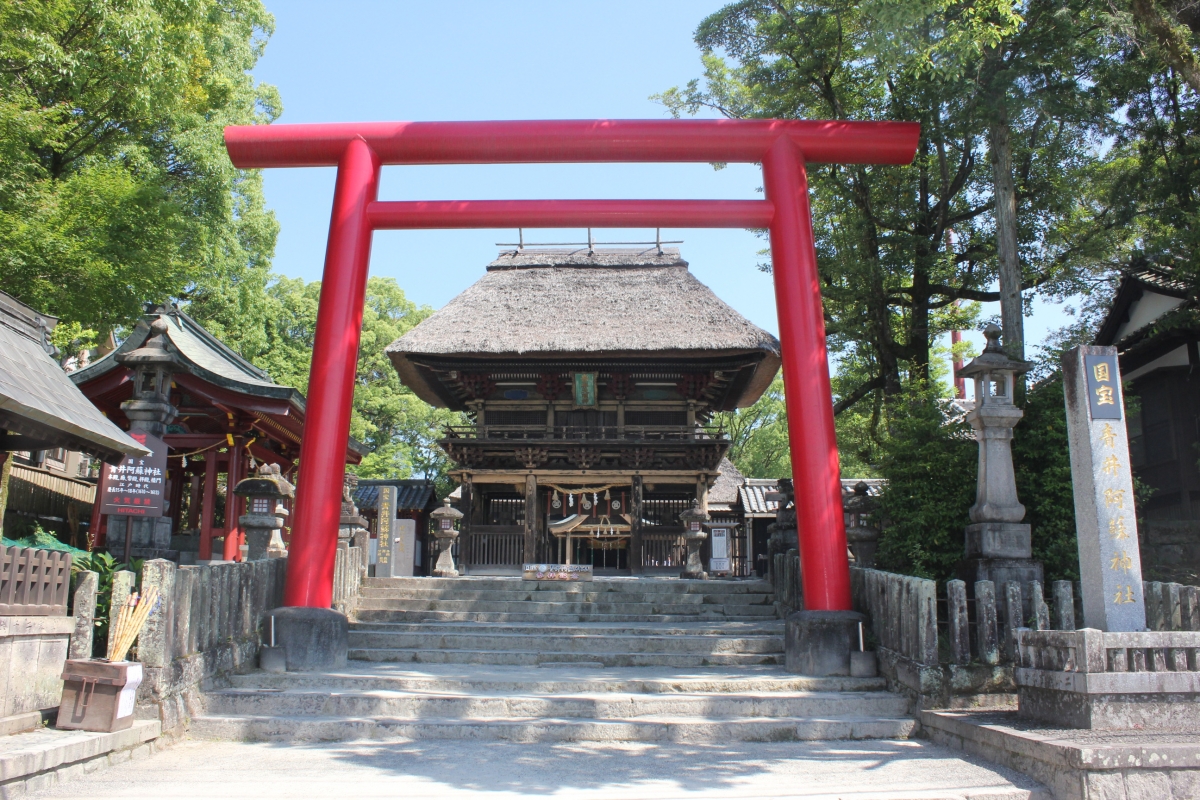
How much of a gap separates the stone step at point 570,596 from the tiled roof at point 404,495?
37.5ft

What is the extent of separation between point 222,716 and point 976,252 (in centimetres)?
1276

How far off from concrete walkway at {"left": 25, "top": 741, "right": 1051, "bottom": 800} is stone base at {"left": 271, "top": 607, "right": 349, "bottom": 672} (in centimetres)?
160

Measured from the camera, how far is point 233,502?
12594 millimetres

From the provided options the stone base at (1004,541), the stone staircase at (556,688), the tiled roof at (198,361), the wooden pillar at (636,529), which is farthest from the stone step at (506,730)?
the wooden pillar at (636,529)

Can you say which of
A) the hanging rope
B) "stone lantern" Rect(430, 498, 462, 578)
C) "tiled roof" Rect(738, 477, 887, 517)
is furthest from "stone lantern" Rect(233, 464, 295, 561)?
"tiled roof" Rect(738, 477, 887, 517)

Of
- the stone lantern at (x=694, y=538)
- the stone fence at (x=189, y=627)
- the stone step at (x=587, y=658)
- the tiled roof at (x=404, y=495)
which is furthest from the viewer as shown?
the tiled roof at (x=404, y=495)

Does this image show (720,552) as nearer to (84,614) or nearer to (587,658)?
(587,658)

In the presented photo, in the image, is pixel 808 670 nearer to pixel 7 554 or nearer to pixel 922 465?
pixel 922 465

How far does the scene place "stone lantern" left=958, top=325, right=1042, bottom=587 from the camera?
7477 millimetres

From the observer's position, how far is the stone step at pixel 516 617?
31.0 feet

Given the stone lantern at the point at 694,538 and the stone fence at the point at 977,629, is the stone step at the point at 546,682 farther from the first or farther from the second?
the stone lantern at the point at 694,538

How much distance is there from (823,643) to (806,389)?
238 centimetres

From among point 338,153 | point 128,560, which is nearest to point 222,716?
point 128,560

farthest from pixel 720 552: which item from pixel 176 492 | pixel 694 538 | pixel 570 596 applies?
pixel 176 492
